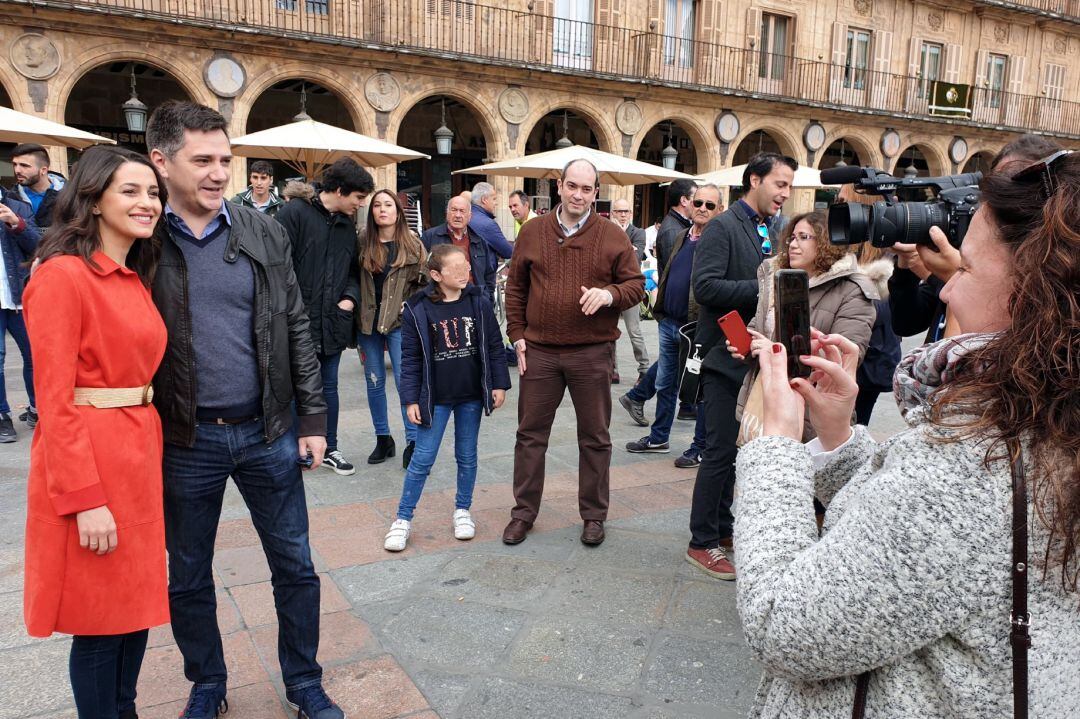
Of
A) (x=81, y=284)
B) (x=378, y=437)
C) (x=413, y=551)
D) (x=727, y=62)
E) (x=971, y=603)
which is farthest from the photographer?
(x=727, y=62)

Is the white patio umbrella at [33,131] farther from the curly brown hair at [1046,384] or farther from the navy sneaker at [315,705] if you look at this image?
the curly brown hair at [1046,384]

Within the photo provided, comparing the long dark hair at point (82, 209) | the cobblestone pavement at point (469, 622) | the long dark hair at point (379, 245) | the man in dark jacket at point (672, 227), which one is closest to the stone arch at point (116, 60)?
the long dark hair at point (379, 245)

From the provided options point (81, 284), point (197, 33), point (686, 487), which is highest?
point (197, 33)

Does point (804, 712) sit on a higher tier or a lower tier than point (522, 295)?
lower

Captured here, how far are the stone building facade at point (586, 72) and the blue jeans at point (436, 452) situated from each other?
11.8m

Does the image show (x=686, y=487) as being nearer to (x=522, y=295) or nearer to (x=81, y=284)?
(x=522, y=295)

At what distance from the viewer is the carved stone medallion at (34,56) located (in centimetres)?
1245

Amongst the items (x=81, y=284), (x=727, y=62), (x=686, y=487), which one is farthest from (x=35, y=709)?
(x=727, y=62)

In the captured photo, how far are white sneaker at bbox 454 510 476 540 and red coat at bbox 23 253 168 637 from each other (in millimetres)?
1953

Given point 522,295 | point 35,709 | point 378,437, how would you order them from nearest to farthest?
point 35,709, point 522,295, point 378,437

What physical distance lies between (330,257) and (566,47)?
14.1 m

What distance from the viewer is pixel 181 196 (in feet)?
7.43

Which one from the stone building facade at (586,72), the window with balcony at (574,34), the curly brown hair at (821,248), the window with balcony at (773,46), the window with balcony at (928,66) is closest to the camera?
the curly brown hair at (821,248)

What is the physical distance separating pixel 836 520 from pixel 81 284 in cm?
185
